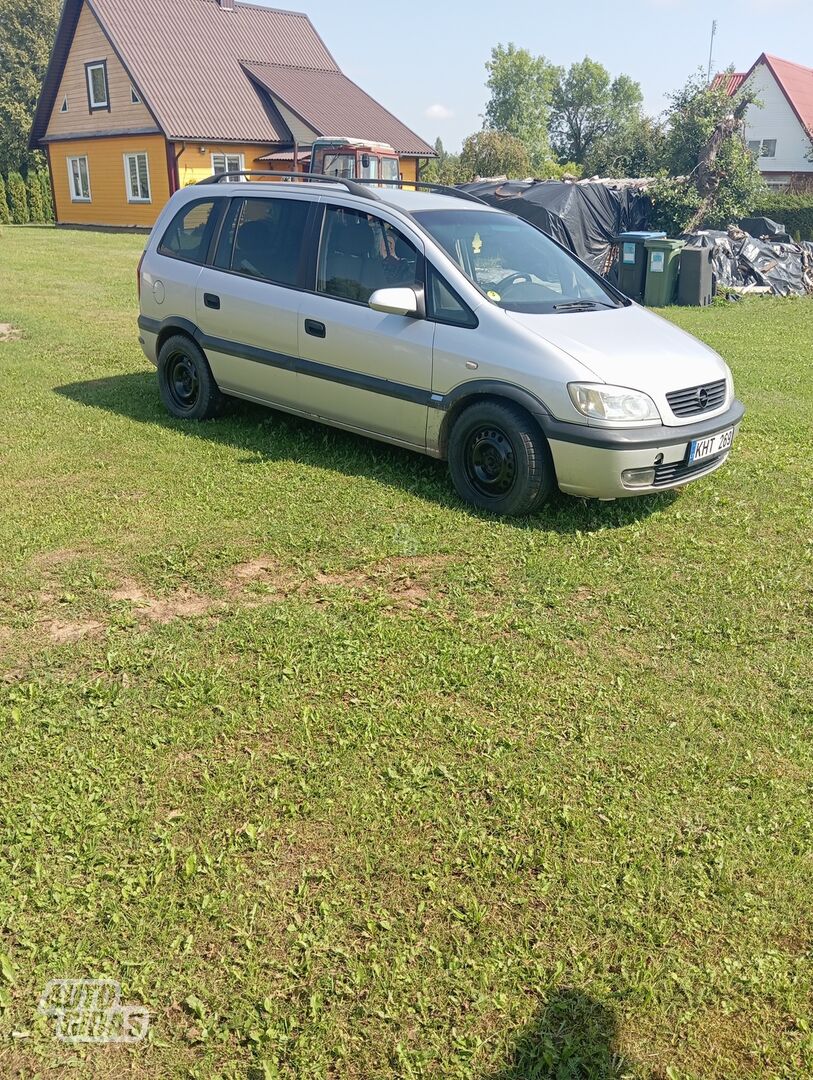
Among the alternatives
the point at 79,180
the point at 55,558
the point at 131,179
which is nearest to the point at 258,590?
the point at 55,558

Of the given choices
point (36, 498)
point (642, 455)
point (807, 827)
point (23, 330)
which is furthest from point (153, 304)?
point (807, 827)

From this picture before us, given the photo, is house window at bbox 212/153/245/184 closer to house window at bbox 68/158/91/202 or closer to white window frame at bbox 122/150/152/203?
white window frame at bbox 122/150/152/203

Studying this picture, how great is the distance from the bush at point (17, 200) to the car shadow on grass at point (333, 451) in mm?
31068

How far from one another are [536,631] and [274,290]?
11.8 feet

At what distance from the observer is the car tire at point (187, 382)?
7.44m

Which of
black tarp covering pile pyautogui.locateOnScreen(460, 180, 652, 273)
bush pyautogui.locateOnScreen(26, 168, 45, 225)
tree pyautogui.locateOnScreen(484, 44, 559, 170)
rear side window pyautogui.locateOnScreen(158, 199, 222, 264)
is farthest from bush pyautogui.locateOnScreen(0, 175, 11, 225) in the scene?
tree pyautogui.locateOnScreen(484, 44, 559, 170)

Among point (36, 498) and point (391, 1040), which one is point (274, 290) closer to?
point (36, 498)

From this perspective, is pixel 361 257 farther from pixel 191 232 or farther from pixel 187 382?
pixel 187 382

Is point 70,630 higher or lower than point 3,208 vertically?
lower

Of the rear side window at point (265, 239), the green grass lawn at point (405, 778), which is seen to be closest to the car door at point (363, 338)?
the rear side window at point (265, 239)

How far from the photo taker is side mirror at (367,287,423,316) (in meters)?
5.85

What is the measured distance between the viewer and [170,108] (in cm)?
2936

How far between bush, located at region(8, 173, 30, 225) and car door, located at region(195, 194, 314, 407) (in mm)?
32945

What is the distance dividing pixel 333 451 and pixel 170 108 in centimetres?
2679
